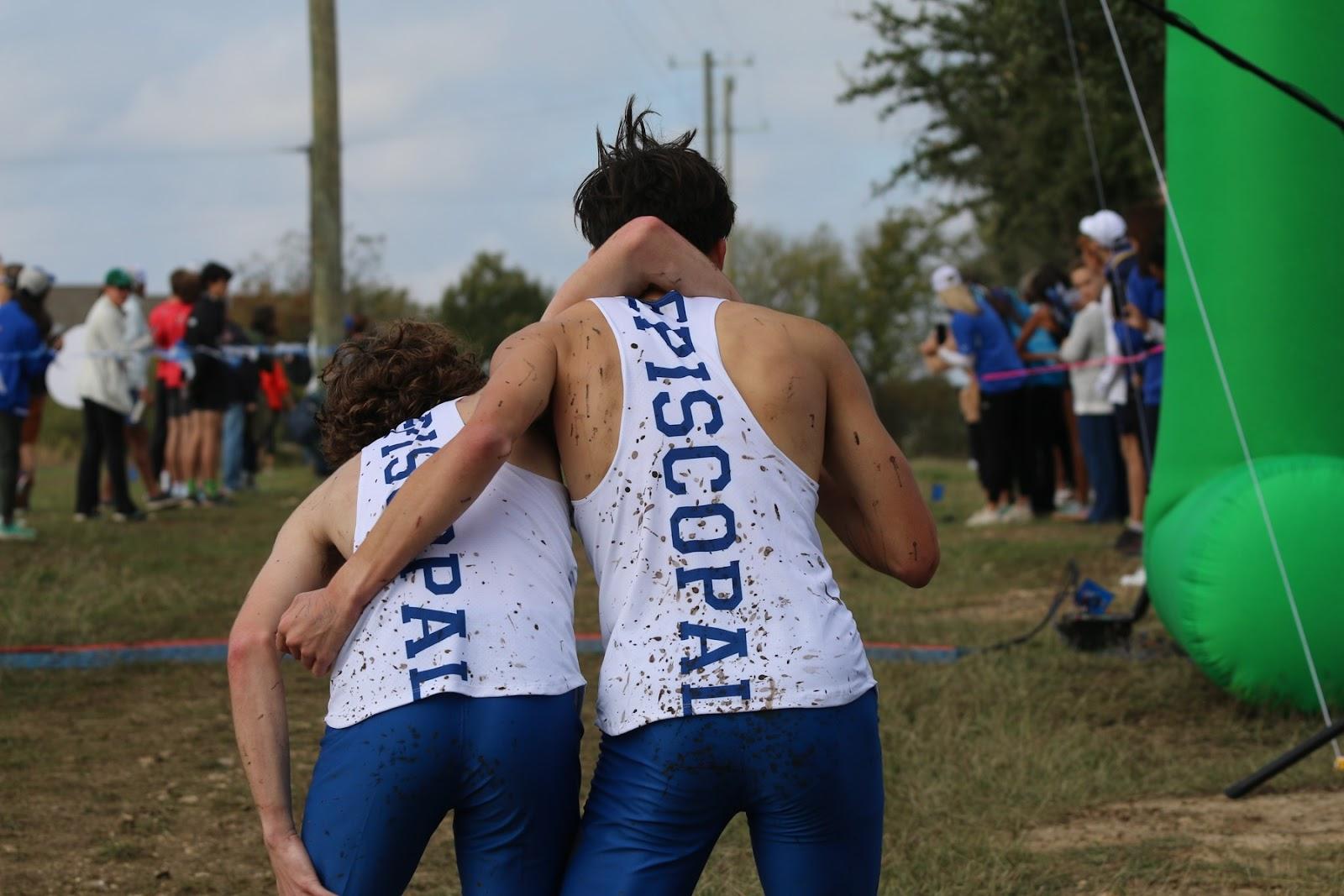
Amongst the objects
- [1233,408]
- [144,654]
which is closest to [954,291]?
[1233,408]

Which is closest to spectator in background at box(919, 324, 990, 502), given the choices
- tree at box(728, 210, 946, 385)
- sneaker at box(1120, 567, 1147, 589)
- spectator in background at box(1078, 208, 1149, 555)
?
spectator in background at box(1078, 208, 1149, 555)

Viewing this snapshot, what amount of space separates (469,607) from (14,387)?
381 inches

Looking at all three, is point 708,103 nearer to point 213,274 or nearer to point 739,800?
point 213,274

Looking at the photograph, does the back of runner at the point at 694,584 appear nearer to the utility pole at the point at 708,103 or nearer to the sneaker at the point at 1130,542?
the sneaker at the point at 1130,542

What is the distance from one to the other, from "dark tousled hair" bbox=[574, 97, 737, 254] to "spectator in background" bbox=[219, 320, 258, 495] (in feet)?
40.9

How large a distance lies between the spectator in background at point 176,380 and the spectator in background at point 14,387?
2.18m

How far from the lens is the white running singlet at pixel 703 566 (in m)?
2.16

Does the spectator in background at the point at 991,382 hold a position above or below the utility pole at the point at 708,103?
below

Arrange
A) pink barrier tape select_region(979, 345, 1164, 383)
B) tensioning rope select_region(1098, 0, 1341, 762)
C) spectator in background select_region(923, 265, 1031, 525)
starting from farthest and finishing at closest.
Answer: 1. spectator in background select_region(923, 265, 1031, 525)
2. pink barrier tape select_region(979, 345, 1164, 383)
3. tensioning rope select_region(1098, 0, 1341, 762)

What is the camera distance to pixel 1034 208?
2362 centimetres

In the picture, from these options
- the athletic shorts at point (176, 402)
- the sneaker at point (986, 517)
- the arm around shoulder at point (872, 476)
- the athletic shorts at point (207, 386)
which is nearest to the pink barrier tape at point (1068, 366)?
the sneaker at point (986, 517)

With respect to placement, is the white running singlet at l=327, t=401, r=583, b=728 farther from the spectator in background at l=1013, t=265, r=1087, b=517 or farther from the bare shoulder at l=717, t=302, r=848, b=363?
the spectator in background at l=1013, t=265, r=1087, b=517

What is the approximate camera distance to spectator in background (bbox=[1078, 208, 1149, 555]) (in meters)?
10.0

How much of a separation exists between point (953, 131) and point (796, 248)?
34.3 meters
